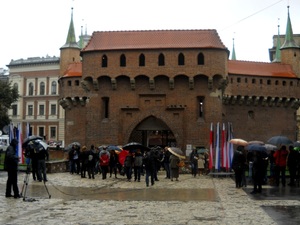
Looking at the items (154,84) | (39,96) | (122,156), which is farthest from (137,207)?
(39,96)

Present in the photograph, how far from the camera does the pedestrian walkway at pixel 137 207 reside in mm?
11758

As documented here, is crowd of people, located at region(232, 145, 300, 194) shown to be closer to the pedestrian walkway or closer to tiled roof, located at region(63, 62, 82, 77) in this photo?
the pedestrian walkway

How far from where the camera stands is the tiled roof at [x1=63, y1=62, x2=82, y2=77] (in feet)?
157

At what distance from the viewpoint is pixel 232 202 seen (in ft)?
52.1

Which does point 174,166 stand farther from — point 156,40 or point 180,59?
point 156,40

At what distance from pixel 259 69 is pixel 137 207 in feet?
126

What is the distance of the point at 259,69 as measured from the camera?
1983 inches

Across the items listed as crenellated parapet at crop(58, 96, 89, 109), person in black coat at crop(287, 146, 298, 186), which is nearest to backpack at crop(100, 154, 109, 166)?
person in black coat at crop(287, 146, 298, 186)

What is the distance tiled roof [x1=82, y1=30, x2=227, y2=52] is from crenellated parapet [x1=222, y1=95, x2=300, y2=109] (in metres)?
7.53

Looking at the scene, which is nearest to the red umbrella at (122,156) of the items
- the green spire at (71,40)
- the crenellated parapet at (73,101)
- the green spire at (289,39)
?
the crenellated parapet at (73,101)

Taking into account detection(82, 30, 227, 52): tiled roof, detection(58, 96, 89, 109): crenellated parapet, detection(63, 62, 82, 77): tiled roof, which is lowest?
detection(58, 96, 89, 109): crenellated parapet

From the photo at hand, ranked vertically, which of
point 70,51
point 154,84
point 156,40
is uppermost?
point 70,51

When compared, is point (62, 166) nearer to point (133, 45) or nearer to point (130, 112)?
point (130, 112)

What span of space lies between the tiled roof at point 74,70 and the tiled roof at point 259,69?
14025 mm
